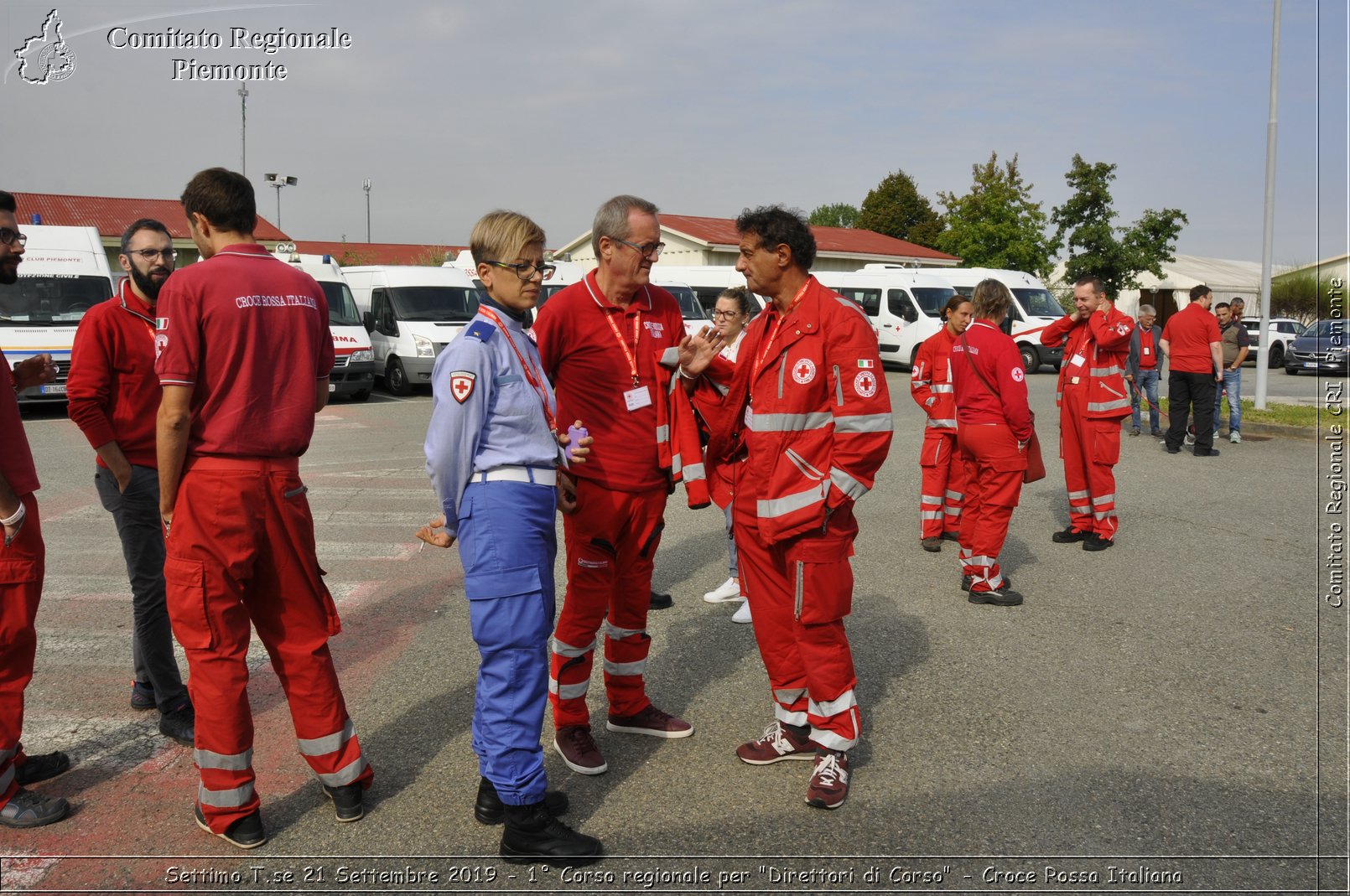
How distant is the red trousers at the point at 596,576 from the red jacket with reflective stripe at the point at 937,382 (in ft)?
14.1

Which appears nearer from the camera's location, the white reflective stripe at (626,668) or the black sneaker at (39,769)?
the black sneaker at (39,769)

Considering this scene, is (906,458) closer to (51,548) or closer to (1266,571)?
(1266,571)

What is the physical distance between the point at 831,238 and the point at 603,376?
4355 centimetres

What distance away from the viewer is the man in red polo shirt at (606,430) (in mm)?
3996

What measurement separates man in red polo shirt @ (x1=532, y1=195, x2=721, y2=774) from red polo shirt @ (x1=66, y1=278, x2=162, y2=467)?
1731 mm

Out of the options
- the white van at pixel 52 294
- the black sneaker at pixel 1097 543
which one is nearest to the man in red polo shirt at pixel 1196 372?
the black sneaker at pixel 1097 543

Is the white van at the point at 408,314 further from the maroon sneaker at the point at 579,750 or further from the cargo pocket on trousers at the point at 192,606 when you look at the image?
the cargo pocket on trousers at the point at 192,606

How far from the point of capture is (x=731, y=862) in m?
3.30

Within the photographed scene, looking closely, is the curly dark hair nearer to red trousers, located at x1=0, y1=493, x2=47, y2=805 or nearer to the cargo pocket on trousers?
the cargo pocket on trousers

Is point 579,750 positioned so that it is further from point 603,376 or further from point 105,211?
point 105,211

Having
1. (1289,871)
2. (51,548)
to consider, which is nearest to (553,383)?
(1289,871)

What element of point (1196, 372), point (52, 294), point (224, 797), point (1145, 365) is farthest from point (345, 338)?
point (224, 797)

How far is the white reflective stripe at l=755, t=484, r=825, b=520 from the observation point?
3.71 m

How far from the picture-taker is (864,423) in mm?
3648
